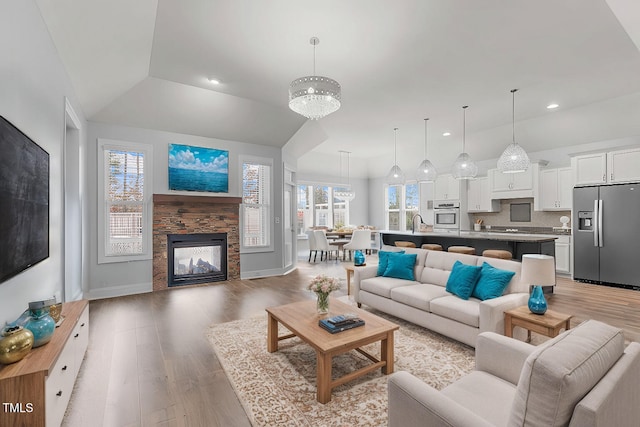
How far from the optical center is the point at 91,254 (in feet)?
15.5

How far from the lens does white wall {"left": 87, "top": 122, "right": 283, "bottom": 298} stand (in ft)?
15.6

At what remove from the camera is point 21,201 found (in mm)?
1928

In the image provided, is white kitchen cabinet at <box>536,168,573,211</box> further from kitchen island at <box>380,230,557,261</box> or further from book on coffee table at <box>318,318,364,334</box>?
book on coffee table at <box>318,318,364,334</box>

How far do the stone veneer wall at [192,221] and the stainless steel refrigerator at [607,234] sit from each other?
21.4 feet

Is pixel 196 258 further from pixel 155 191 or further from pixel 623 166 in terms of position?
pixel 623 166

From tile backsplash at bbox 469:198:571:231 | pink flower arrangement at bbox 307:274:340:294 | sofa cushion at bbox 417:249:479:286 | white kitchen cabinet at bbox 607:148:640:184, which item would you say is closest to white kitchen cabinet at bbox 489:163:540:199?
tile backsplash at bbox 469:198:571:231

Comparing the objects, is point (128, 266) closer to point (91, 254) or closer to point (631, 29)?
point (91, 254)

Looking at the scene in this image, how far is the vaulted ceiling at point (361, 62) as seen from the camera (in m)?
2.71

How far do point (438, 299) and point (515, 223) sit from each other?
17.8 feet

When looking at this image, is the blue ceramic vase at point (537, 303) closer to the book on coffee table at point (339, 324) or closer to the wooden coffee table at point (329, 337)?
the wooden coffee table at point (329, 337)

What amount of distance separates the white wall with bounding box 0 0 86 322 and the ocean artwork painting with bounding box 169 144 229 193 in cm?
212

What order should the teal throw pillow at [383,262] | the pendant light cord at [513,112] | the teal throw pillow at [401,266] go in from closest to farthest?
the teal throw pillow at [401,266], the teal throw pillow at [383,262], the pendant light cord at [513,112]

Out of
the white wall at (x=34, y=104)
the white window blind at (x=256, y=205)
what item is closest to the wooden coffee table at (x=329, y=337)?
the white wall at (x=34, y=104)

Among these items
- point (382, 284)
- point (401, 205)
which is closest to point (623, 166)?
point (382, 284)
